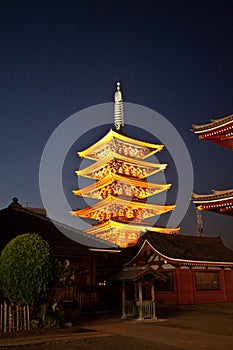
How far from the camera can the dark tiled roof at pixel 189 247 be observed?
29820mm

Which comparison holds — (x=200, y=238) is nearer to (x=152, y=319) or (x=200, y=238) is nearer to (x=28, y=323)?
(x=152, y=319)

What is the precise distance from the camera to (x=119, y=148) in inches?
1811

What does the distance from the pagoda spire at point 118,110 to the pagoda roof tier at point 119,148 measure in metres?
6.34

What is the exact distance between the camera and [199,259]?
96.8 ft

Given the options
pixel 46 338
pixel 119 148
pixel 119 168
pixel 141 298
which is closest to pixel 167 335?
pixel 46 338

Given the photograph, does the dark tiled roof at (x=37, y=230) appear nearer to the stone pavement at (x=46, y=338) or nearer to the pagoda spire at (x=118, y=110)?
the stone pavement at (x=46, y=338)

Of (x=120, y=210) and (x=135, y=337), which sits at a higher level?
(x=120, y=210)

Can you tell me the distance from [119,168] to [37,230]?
2424 centimetres

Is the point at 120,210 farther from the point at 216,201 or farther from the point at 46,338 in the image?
the point at 46,338

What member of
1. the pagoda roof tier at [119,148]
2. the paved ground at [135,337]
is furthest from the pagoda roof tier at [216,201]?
the pagoda roof tier at [119,148]

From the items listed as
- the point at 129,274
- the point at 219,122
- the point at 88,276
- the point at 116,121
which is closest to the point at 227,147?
the point at 219,122

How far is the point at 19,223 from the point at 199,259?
1464cm

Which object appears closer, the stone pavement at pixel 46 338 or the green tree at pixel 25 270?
the stone pavement at pixel 46 338

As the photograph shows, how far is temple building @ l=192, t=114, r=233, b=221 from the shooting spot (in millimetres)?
17969
